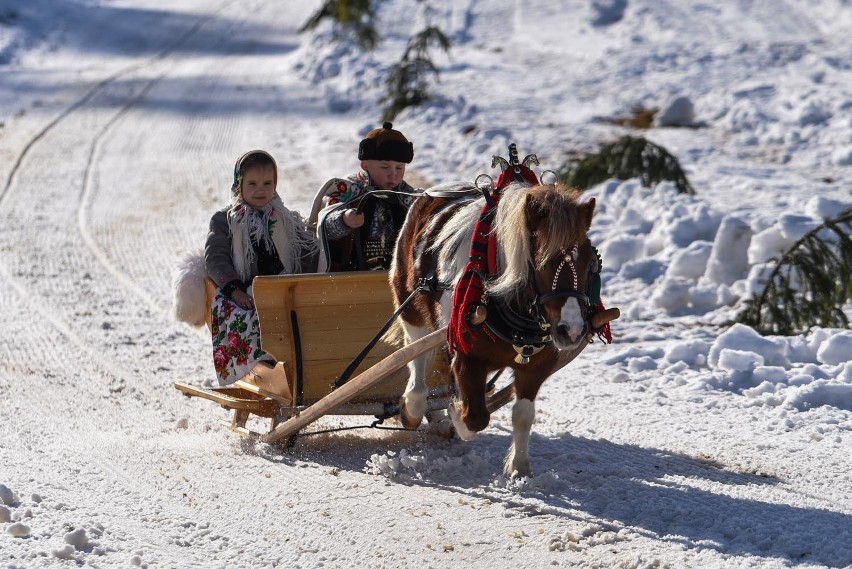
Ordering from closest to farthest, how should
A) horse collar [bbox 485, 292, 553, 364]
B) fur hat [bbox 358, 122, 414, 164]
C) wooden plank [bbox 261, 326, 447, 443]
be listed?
horse collar [bbox 485, 292, 553, 364] < wooden plank [bbox 261, 326, 447, 443] < fur hat [bbox 358, 122, 414, 164]

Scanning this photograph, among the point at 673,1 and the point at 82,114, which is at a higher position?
the point at 673,1

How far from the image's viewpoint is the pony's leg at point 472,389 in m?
4.93

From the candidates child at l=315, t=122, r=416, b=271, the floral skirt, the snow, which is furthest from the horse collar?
the floral skirt

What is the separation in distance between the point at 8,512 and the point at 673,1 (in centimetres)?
2357

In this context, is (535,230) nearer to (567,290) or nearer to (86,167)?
(567,290)

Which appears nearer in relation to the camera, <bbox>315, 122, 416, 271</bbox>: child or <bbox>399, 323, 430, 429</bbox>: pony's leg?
<bbox>399, 323, 430, 429</bbox>: pony's leg

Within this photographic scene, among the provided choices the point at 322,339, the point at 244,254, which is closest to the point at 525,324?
the point at 322,339

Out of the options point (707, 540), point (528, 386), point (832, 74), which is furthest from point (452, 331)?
point (832, 74)

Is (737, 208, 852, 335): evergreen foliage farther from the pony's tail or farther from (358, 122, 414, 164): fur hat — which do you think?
the pony's tail

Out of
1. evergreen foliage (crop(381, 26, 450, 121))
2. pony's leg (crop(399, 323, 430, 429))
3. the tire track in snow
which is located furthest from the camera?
evergreen foliage (crop(381, 26, 450, 121))

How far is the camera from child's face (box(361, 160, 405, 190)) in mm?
6172

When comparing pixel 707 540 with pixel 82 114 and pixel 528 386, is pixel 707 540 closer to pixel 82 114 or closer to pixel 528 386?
pixel 528 386

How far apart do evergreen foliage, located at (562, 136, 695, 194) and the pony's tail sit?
5.89 m

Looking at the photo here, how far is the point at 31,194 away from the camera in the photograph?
13312mm
